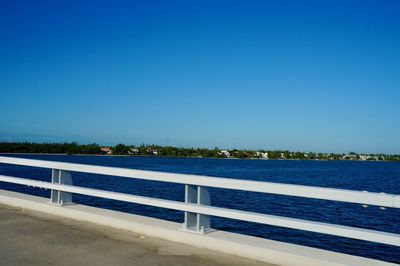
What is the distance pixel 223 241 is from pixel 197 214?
0.60 metres

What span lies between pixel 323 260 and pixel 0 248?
4092 millimetres

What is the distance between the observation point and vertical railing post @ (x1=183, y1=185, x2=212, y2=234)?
598 centimetres

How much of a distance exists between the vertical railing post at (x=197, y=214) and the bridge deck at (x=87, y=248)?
31cm

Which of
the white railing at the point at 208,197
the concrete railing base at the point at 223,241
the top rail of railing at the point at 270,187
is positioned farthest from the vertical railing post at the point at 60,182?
the top rail of railing at the point at 270,187

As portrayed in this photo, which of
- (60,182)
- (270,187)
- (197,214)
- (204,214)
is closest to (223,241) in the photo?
(204,214)

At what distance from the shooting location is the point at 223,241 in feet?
18.5

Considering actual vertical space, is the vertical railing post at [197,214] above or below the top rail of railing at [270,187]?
below

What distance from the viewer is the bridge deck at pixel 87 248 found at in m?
5.20

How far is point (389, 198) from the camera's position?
437cm

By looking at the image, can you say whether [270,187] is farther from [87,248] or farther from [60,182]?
[60,182]

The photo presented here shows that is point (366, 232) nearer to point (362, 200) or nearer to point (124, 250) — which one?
point (362, 200)

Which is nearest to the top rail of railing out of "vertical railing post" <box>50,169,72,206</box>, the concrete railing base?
"vertical railing post" <box>50,169,72,206</box>

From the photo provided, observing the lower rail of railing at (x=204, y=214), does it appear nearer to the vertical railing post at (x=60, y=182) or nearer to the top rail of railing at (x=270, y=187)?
the vertical railing post at (x=60, y=182)

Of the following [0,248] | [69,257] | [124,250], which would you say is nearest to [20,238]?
[0,248]
